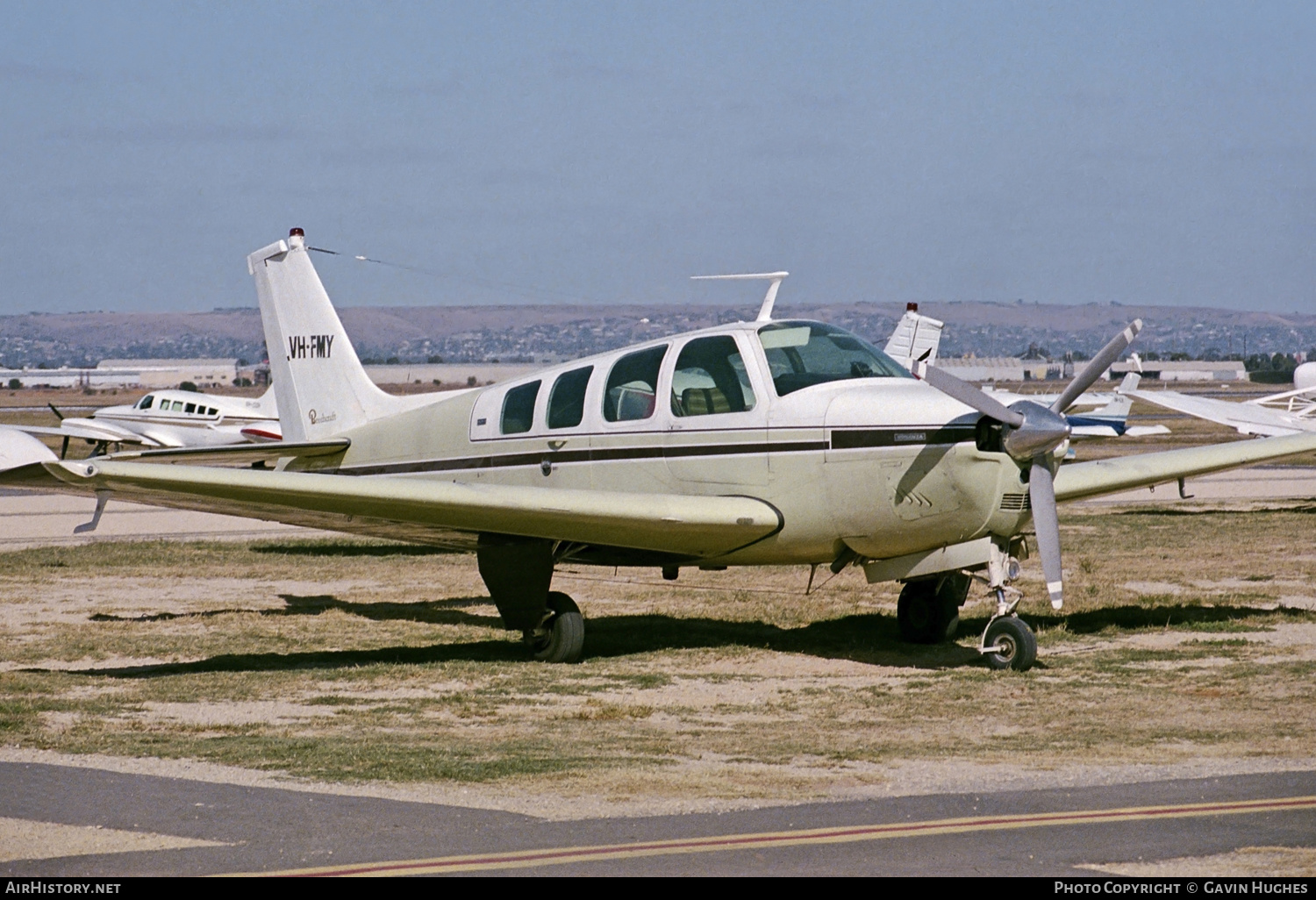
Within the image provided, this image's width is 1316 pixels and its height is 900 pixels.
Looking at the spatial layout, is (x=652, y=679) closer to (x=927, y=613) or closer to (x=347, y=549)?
(x=927, y=613)

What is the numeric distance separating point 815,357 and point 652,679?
9.46ft

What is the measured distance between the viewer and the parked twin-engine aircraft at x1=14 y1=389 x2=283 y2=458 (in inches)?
1657

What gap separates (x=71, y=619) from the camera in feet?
52.0

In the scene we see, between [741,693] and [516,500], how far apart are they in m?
2.30

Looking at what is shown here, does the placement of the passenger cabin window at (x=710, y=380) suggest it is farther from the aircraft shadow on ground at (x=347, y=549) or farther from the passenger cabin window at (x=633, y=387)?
the aircraft shadow on ground at (x=347, y=549)

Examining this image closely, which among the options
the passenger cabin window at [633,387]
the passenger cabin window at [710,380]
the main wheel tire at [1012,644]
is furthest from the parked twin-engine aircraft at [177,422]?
the main wheel tire at [1012,644]

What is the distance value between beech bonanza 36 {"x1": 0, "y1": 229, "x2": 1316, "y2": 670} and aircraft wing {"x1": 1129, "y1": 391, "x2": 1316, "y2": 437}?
71.8ft

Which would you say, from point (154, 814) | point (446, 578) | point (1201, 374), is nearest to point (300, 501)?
point (154, 814)

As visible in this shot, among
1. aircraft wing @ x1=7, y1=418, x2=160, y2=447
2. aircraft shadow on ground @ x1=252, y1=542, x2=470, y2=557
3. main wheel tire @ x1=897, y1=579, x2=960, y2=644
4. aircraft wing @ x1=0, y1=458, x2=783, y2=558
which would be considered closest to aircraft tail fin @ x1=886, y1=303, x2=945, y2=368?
aircraft shadow on ground @ x1=252, y1=542, x2=470, y2=557

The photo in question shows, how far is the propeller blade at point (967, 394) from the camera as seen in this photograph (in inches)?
443

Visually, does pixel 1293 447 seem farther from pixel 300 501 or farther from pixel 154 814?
pixel 154 814

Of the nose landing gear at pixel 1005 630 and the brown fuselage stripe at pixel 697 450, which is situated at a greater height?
the brown fuselage stripe at pixel 697 450

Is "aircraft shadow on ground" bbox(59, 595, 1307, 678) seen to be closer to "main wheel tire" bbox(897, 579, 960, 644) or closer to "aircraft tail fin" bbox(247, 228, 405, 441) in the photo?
"main wheel tire" bbox(897, 579, 960, 644)

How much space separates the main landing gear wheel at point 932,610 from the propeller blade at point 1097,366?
92.9 inches
